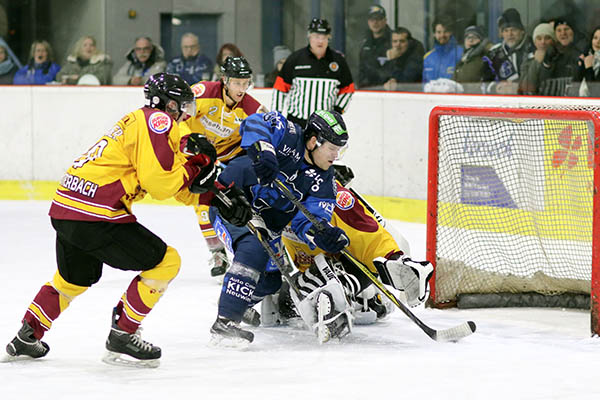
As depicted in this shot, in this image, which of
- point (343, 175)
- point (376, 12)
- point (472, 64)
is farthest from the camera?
point (376, 12)

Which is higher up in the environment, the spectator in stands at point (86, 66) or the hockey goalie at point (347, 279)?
the spectator in stands at point (86, 66)

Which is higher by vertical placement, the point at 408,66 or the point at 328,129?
the point at 408,66

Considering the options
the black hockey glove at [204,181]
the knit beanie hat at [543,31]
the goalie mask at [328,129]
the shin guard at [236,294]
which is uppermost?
the knit beanie hat at [543,31]

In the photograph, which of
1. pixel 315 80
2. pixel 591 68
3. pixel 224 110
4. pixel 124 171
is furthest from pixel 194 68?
pixel 124 171

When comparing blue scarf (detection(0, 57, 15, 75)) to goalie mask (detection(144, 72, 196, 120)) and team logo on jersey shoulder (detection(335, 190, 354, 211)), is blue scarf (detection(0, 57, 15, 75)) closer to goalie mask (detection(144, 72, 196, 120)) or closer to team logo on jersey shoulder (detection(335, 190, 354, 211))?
team logo on jersey shoulder (detection(335, 190, 354, 211))

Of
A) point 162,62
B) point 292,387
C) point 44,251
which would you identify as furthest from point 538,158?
point 162,62

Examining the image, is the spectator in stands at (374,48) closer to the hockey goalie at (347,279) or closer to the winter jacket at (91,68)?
the winter jacket at (91,68)

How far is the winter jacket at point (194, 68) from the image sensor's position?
26.9ft

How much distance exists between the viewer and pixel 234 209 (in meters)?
3.31

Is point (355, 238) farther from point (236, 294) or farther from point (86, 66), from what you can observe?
point (86, 66)

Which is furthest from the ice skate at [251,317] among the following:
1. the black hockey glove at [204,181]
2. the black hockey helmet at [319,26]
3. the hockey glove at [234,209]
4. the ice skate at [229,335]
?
the black hockey helmet at [319,26]

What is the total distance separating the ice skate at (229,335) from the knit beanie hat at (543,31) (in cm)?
340

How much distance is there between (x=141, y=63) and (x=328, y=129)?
4827 mm

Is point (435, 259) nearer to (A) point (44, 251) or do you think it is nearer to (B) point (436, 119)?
(B) point (436, 119)
